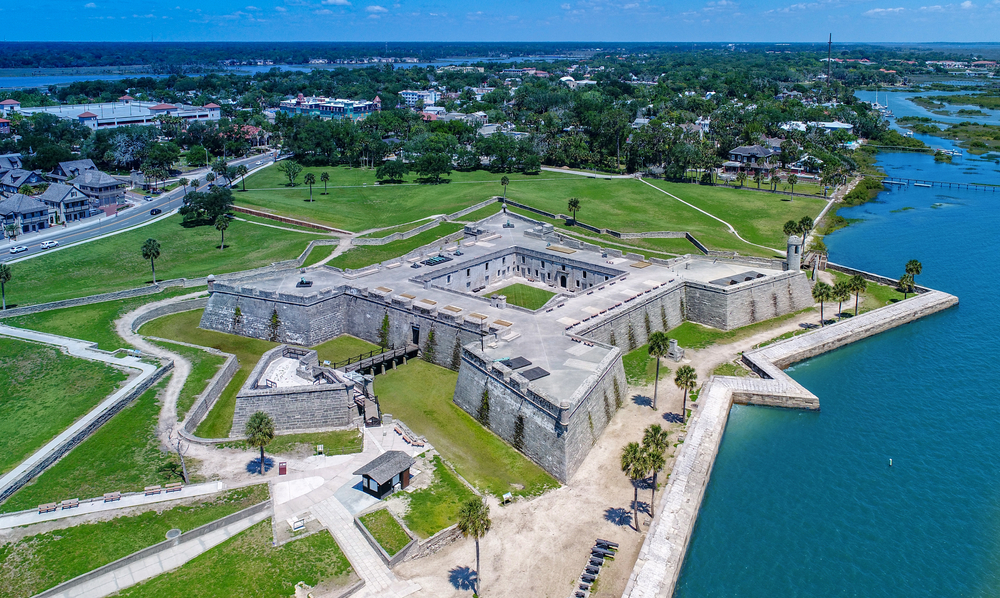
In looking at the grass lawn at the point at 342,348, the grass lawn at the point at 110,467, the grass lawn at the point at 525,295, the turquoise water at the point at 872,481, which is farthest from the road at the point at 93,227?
the turquoise water at the point at 872,481

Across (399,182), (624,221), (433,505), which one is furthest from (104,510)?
(399,182)

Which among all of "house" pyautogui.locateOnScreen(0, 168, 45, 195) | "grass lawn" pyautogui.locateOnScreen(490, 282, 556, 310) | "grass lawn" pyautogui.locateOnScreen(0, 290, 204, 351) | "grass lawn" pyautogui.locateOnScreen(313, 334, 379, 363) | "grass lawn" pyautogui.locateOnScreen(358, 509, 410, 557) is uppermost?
"house" pyautogui.locateOnScreen(0, 168, 45, 195)

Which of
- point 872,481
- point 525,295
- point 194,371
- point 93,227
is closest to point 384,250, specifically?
point 525,295

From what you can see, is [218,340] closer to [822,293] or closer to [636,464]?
[636,464]

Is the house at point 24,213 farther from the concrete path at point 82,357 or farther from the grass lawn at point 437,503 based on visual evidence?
the grass lawn at point 437,503

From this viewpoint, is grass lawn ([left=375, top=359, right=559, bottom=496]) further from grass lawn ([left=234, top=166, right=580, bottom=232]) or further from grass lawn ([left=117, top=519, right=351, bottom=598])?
grass lawn ([left=234, top=166, right=580, bottom=232])

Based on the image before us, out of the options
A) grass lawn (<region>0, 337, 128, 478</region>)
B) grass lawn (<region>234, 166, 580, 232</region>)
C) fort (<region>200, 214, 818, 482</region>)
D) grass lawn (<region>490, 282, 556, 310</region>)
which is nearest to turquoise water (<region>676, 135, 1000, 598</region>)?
fort (<region>200, 214, 818, 482</region>)
